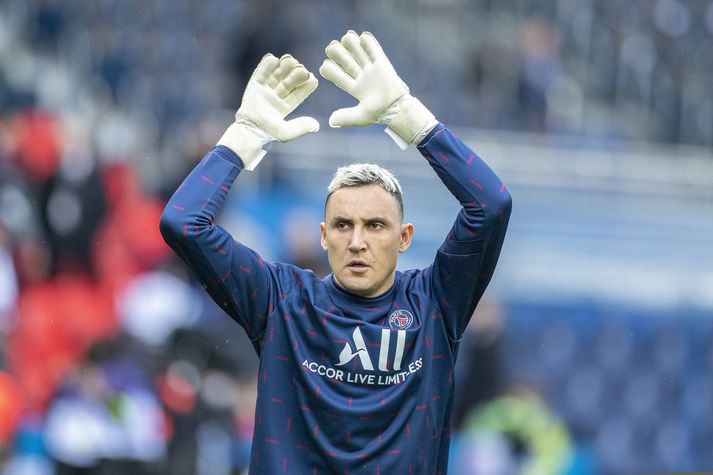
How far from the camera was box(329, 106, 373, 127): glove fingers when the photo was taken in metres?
3.29

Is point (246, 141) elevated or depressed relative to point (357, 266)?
elevated

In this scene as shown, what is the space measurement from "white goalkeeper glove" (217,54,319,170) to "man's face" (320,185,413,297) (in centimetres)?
21

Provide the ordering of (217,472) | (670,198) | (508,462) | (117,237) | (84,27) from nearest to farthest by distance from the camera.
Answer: (217,472) → (508,462) → (117,237) → (670,198) → (84,27)

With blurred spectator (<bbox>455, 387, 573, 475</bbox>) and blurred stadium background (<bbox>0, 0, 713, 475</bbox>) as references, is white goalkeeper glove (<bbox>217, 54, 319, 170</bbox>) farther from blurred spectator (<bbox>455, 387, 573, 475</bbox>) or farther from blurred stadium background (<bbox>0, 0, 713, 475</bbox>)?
blurred spectator (<bbox>455, 387, 573, 475</bbox>)

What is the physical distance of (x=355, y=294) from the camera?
11.0ft

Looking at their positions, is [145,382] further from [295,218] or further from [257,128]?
[257,128]

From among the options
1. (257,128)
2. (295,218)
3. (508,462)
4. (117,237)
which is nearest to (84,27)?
(117,237)

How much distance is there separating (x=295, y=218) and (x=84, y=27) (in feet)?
13.8

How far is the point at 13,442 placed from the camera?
816cm

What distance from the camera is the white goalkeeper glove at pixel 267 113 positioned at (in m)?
3.38

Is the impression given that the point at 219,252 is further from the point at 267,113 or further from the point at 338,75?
the point at 338,75

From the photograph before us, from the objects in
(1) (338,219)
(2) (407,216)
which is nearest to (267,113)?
(1) (338,219)

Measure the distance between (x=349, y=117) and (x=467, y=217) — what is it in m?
0.37

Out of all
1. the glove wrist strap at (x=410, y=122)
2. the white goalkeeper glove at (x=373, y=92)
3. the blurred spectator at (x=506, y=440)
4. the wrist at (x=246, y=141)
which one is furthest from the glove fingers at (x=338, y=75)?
the blurred spectator at (x=506, y=440)
